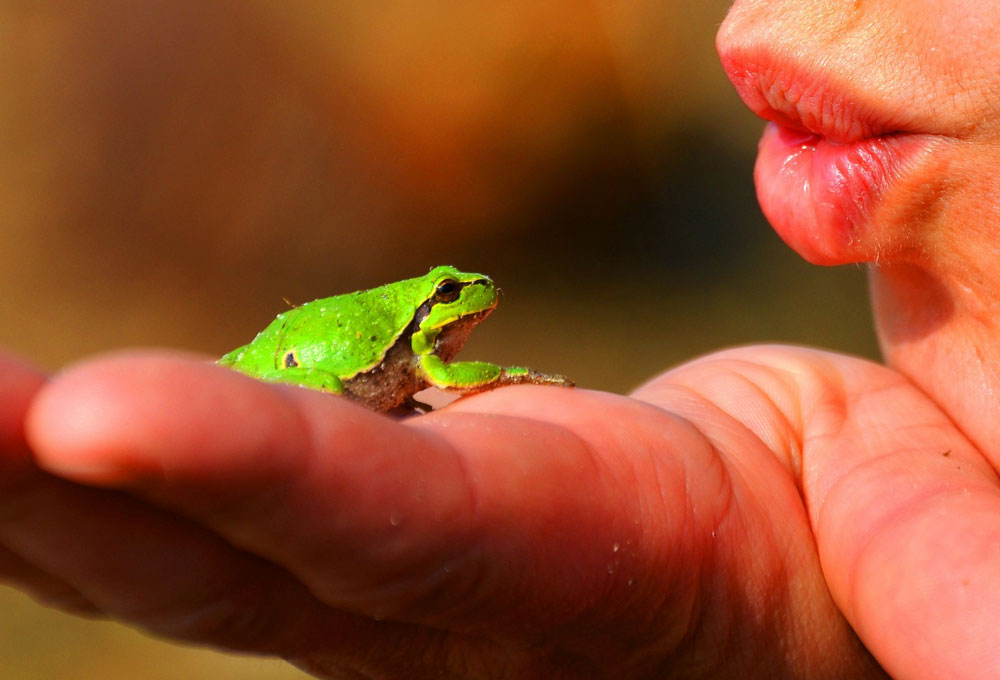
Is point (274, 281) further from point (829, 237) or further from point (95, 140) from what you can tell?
point (829, 237)

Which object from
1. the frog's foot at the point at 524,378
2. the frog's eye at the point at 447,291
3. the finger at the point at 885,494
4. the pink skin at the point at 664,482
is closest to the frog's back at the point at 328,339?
the frog's eye at the point at 447,291

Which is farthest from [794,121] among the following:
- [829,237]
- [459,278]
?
[459,278]

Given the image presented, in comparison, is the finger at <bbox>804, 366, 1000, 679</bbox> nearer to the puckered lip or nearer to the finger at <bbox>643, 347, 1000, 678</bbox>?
the finger at <bbox>643, 347, 1000, 678</bbox>

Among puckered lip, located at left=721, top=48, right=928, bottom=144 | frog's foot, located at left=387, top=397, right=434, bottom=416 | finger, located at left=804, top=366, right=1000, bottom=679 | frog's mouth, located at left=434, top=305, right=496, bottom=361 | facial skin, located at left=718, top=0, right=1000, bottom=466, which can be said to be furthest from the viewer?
frog's mouth, located at left=434, top=305, right=496, bottom=361

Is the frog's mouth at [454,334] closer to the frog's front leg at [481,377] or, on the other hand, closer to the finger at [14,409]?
the frog's front leg at [481,377]

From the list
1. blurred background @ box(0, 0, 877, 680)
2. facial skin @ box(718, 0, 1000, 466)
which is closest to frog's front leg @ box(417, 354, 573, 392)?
facial skin @ box(718, 0, 1000, 466)
